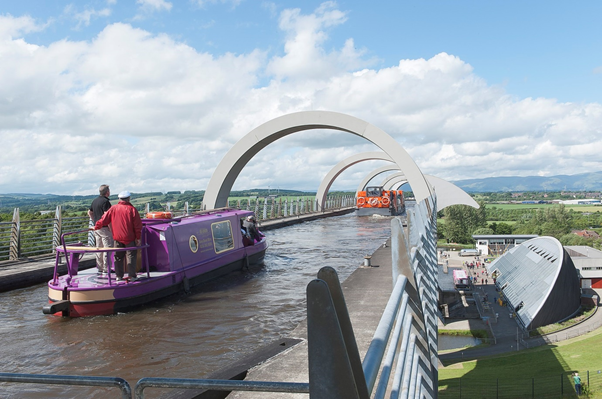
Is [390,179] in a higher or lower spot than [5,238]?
higher

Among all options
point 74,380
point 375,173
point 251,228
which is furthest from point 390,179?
point 74,380

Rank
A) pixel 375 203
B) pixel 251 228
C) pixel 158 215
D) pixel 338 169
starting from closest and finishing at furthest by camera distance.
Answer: pixel 158 215 → pixel 251 228 → pixel 375 203 → pixel 338 169

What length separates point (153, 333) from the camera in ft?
23.1

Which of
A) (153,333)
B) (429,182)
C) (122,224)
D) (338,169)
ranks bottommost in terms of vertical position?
(153,333)

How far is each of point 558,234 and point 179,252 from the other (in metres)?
93.1

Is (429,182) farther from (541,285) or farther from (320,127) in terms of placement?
(320,127)

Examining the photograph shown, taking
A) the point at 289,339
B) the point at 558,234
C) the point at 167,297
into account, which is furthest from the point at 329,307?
the point at 558,234

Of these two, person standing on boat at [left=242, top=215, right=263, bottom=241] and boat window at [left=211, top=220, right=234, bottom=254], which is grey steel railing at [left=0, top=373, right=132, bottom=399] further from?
person standing on boat at [left=242, top=215, right=263, bottom=241]

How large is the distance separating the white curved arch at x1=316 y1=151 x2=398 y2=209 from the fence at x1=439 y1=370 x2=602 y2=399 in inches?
846

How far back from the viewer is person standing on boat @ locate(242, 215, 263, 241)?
44.0ft

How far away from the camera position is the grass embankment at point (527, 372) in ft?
62.0

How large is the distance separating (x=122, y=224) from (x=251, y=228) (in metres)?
5.58

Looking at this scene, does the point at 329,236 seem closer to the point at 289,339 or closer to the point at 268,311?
the point at 268,311

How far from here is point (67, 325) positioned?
7.45m
